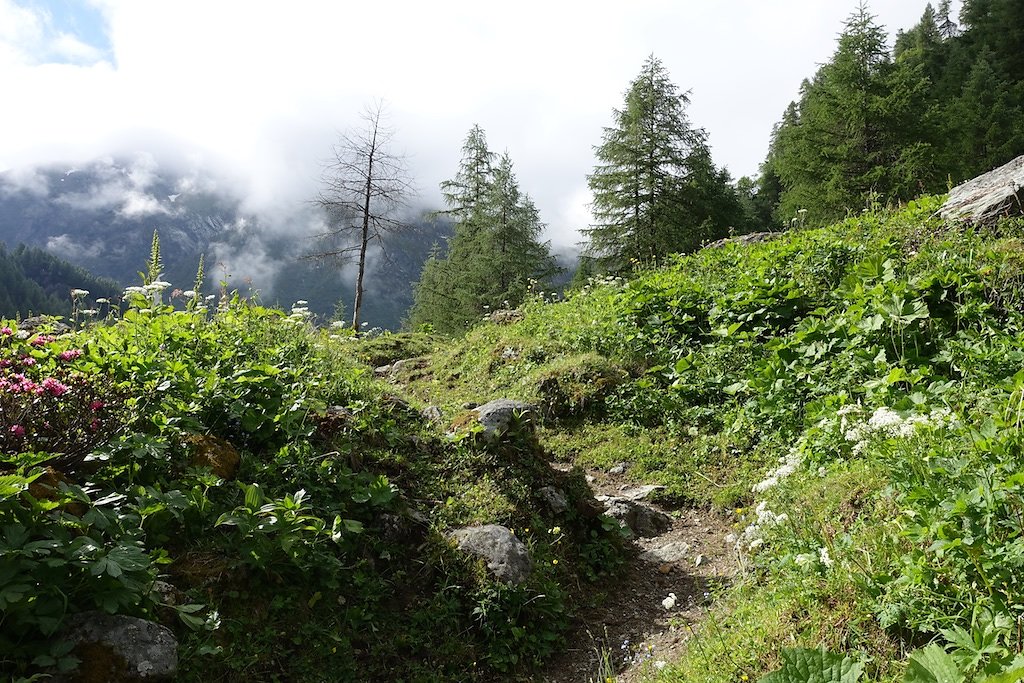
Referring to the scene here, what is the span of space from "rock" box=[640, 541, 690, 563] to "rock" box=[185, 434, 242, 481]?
3.19 metres

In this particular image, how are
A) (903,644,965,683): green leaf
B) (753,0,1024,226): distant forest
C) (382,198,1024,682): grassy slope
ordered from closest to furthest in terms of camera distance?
1. (903,644,965,683): green leaf
2. (382,198,1024,682): grassy slope
3. (753,0,1024,226): distant forest

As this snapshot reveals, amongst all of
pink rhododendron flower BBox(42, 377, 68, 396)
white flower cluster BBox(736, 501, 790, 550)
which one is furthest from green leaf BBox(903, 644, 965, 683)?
pink rhododendron flower BBox(42, 377, 68, 396)

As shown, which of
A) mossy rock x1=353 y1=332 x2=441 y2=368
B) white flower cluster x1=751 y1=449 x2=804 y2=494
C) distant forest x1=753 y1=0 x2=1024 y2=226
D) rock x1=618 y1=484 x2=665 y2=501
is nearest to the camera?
white flower cluster x1=751 y1=449 x2=804 y2=494

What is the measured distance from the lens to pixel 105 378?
3.53 m

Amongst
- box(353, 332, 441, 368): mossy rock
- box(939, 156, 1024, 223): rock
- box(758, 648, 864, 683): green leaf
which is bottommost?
box(758, 648, 864, 683): green leaf

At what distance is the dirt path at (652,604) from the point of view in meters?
3.41

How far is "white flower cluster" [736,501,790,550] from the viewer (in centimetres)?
380

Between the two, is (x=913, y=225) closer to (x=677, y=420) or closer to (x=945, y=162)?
(x=677, y=420)

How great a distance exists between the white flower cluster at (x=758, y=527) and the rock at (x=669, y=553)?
1.62 ft

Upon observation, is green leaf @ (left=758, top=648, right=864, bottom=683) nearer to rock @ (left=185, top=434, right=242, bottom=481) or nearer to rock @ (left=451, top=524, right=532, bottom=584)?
rock @ (left=451, top=524, right=532, bottom=584)

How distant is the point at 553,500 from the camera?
4.64m

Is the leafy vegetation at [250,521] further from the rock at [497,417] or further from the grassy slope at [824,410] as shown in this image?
the grassy slope at [824,410]

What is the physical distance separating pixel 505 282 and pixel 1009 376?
18.2m

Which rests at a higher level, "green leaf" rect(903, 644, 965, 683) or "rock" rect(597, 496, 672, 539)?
"green leaf" rect(903, 644, 965, 683)
